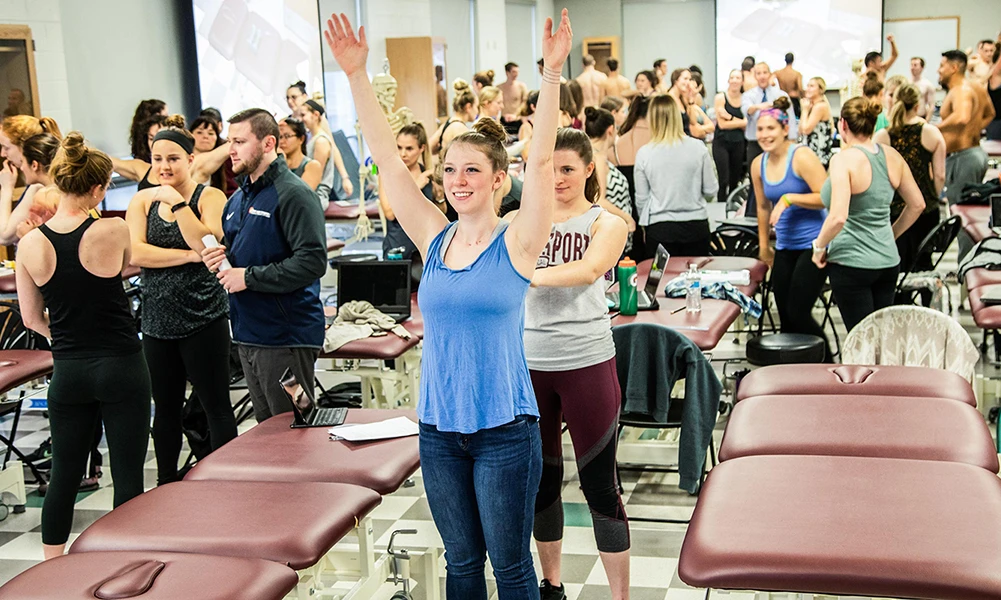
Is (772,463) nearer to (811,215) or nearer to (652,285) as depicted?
(652,285)

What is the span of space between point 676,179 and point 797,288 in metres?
0.90

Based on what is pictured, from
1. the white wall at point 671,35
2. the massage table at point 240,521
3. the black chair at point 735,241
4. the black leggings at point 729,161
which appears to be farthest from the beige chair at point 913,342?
the white wall at point 671,35

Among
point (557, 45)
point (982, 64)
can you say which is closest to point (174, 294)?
point (557, 45)

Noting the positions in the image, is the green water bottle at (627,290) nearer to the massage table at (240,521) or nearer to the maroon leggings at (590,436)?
the maroon leggings at (590,436)

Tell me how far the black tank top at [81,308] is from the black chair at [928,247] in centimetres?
405

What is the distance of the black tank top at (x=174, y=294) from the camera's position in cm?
384

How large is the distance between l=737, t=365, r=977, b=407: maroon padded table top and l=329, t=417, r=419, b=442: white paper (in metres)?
0.93

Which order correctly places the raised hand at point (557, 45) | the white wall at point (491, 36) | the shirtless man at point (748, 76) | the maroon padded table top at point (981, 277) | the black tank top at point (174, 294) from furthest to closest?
the white wall at point (491, 36)
the shirtless man at point (748, 76)
the maroon padded table top at point (981, 277)
the black tank top at point (174, 294)
the raised hand at point (557, 45)

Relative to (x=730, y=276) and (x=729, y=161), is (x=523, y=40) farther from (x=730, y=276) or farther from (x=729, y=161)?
(x=730, y=276)

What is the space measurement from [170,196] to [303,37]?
878cm

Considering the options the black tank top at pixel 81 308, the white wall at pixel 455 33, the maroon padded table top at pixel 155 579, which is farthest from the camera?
the white wall at pixel 455 33

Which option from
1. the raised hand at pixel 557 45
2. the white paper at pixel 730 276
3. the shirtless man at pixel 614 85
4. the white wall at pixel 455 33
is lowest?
the white paper at pixel 730 276

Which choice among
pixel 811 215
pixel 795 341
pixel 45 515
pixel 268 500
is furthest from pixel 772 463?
pixel 811 215

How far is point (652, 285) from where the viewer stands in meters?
4.52
